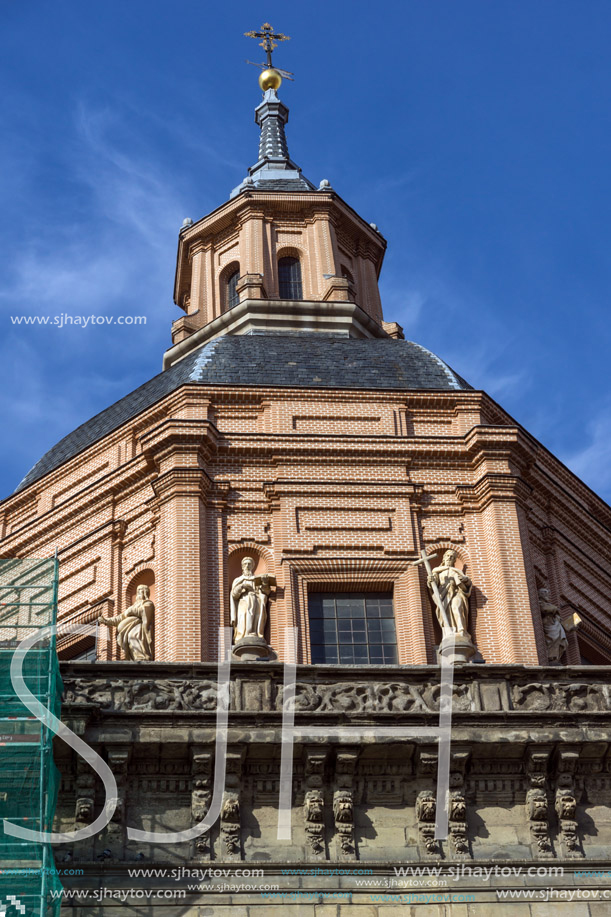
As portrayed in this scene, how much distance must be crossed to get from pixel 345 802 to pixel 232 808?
55.8 inches

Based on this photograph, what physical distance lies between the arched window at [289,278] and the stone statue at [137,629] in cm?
1305

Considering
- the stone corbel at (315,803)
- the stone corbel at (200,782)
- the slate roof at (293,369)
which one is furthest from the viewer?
the slate roof at (293,369)

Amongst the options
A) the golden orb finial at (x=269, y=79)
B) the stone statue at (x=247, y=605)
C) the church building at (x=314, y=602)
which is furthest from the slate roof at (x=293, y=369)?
the golden orb finial at (x=269, y=79)

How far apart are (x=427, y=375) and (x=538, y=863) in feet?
40.8

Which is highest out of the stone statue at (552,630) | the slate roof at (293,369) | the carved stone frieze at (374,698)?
the slate roof at (293,369)

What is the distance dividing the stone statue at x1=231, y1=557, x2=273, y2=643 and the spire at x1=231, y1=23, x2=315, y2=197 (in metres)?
16.1

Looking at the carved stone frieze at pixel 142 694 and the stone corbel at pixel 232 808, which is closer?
the stone corbel at pixel 232 808

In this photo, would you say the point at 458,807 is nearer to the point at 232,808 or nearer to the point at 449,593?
the point at 232,808

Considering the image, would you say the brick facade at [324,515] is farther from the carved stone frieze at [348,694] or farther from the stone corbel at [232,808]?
the stone corbel at [232,808]

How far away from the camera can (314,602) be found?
24.3m

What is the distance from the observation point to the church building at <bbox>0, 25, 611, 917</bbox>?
17750mm

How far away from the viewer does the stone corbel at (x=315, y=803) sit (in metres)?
17.7

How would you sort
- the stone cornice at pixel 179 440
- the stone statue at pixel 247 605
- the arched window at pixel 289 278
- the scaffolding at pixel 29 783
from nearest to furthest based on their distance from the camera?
the scaffolding at pixel 29 783 < the stone statue at pixel 247 605 < the stone cornice at pixel 179 440 < the arched window at pixel 289 278

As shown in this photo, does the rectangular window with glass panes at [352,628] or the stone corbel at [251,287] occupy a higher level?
the stone corbel at [251,287]
